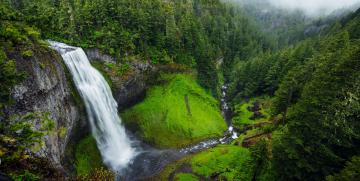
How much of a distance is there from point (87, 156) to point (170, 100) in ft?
94.6

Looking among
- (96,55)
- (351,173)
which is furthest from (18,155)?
(96,55)

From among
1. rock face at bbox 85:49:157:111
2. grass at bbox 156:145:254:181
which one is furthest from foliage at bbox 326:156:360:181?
rock face at bbox 85:49:157:111

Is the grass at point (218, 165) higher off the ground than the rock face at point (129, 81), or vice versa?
the rock face at point (129, 81)

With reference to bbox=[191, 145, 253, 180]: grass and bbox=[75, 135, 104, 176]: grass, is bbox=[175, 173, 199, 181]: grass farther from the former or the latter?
bbox=[75, 135, 104, 176]: grass

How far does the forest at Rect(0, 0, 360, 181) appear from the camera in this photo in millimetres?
28375

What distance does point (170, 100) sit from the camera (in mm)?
70750

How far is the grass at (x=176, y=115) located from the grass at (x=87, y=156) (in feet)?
42.8

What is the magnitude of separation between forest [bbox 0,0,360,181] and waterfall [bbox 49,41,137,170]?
125 centimetres

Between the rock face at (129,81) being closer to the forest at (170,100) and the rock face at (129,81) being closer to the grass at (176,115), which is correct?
the forest at (170,100)

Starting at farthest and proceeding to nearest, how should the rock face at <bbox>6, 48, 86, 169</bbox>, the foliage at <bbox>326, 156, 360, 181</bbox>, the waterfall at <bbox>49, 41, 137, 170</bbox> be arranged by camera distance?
1. the waterfall at <bbox>49, 41, 137, 170</bbox>
2. the rock face at <bbox>6, 48, 86, 169</bbox>
3. the foliage at <bbox>326, 156, 360, 181</bbox>

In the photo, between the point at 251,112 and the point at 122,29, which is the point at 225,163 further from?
the point at 122,29

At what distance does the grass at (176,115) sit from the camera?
6156 centimetres

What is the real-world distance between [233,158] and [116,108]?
27.2 metres

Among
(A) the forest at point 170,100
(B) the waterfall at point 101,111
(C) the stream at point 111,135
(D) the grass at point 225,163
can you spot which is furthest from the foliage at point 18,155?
(D) the grass at point 225,163
